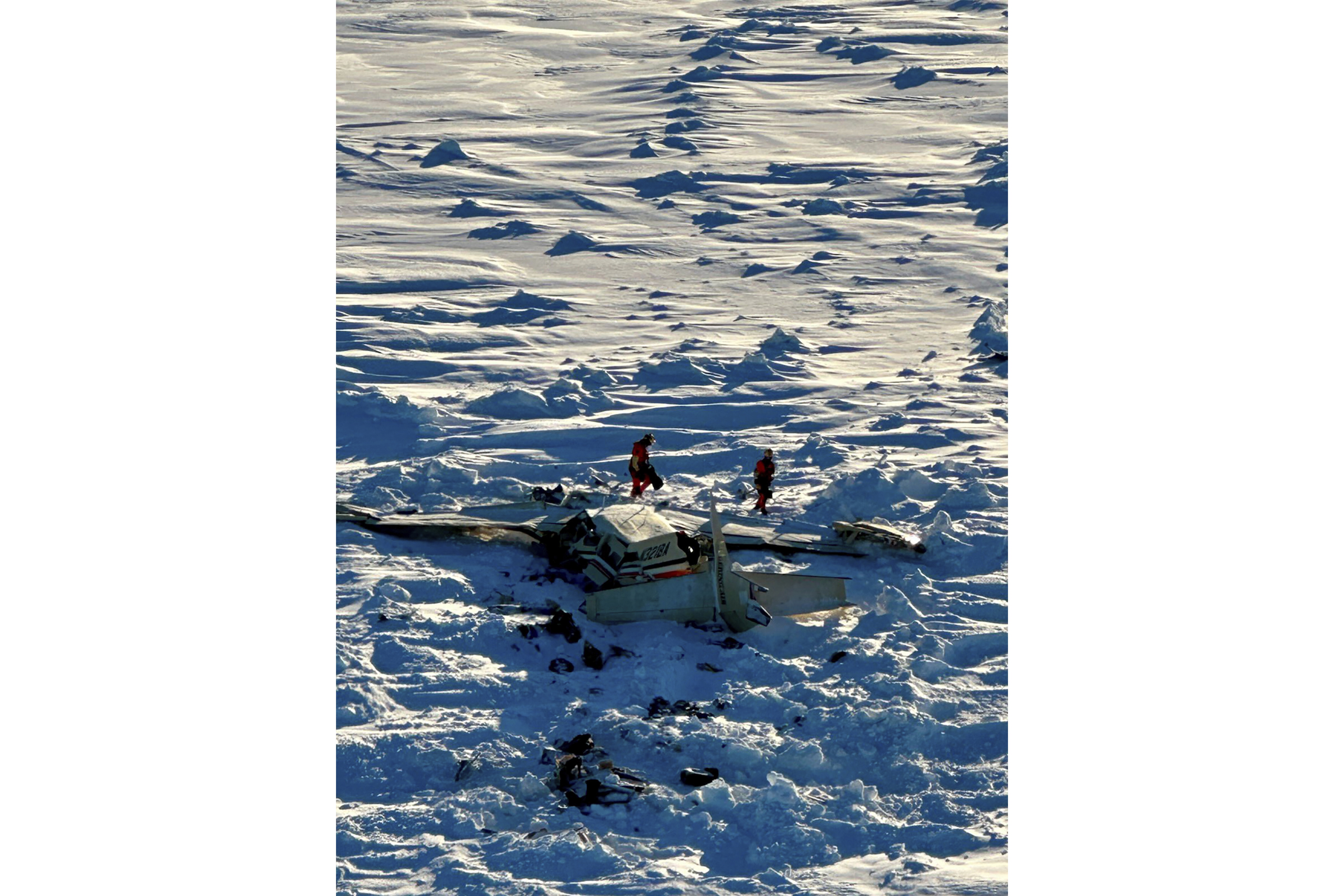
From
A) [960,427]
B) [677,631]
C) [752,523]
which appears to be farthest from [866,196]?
[677,631]

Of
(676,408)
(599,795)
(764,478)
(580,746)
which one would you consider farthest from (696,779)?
(676,408)

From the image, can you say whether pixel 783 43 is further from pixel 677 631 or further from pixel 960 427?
pixel 677 631

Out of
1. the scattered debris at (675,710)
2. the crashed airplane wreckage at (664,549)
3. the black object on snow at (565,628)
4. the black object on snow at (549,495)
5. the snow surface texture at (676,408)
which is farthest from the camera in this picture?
the black object on snow at (549,495)

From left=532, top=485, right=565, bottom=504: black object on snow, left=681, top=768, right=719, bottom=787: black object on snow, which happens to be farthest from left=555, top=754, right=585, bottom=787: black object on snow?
left=532, top=485, right=565, bottom=504: black object on snow

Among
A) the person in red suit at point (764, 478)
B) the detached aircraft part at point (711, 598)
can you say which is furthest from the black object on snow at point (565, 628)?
the person in red suit at point (764, 478)

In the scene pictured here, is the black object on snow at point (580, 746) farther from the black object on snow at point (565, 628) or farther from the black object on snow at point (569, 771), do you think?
the black object on snow at point (565, 628)

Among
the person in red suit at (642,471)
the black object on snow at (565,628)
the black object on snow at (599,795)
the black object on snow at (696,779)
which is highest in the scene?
the person in red suit at (642,471)
